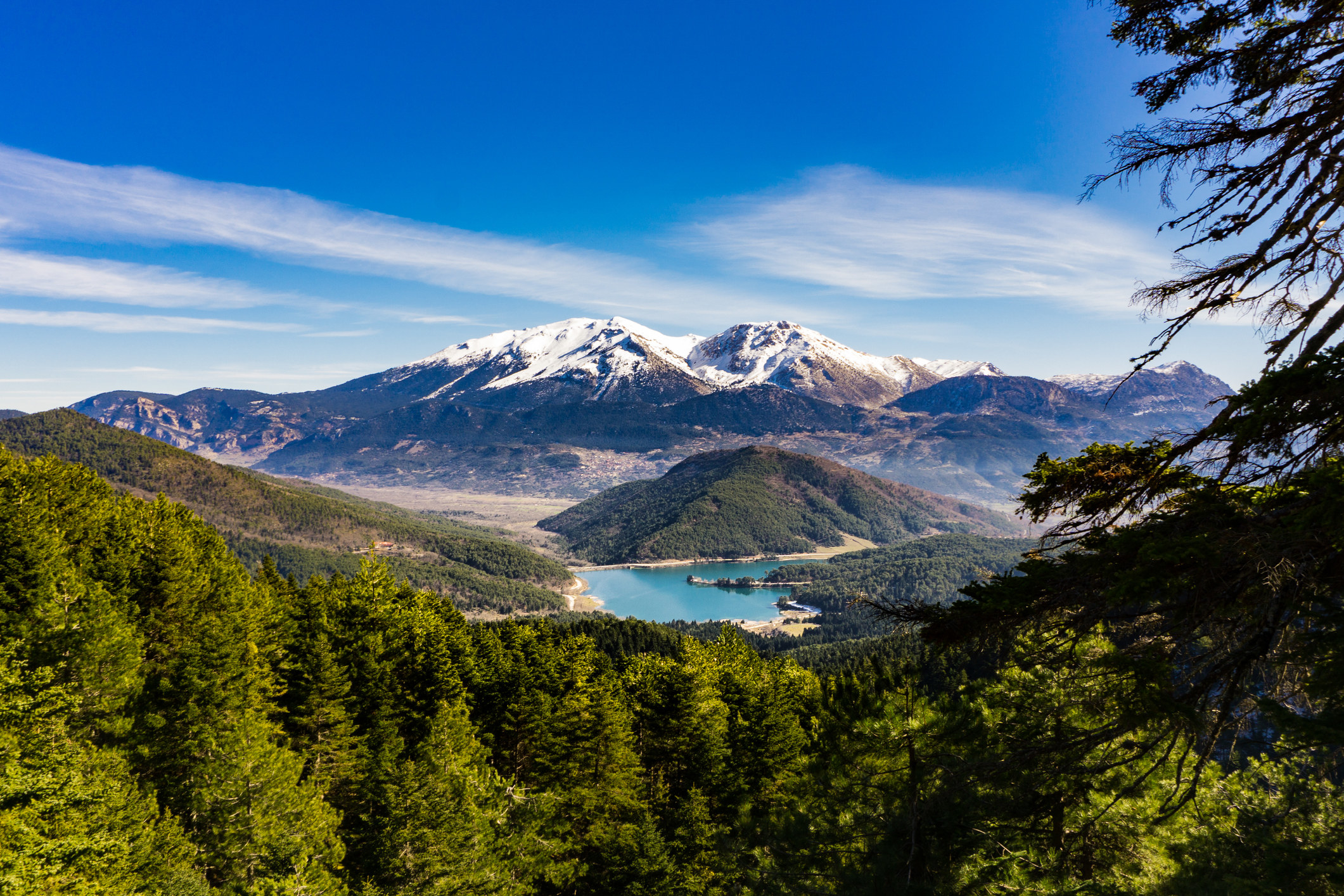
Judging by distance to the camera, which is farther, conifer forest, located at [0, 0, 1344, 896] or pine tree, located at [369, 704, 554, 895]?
pine tree, located at [369, 704, 554, 895]

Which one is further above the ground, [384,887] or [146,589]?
[146,589]

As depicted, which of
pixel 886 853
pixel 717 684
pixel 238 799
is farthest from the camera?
pixel 717 684

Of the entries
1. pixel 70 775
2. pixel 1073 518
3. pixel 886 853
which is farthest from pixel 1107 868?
pixel 70 775

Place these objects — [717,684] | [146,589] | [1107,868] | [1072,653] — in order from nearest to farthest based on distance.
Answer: [1072,653], [1107,868], [146,589], [717,684]

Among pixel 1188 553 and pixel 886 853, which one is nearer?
pixel 1188 553

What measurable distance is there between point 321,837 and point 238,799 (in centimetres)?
326

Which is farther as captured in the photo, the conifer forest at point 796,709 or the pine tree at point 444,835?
the pine tree at point 444,835

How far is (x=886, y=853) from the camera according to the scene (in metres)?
15.8

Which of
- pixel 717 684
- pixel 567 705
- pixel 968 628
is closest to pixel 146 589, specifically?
pixel 567 705

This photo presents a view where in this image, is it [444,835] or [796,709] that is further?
[796,709]

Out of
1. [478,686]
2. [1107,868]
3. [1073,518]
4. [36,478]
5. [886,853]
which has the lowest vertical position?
[478,686]

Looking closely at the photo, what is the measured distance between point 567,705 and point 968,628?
27.3m

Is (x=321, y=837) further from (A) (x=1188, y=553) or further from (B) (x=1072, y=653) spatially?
(A) (x=1188, y=553)

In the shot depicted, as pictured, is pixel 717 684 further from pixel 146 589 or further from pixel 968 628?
pixel 968 628
